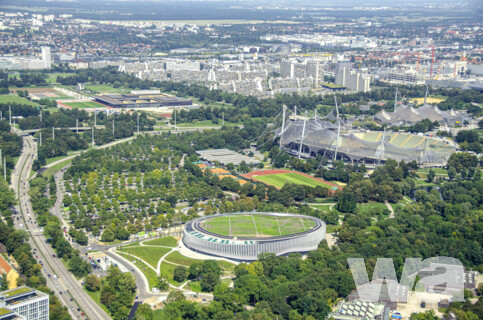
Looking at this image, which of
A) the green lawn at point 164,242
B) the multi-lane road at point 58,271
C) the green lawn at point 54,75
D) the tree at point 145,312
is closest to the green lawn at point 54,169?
the multi-lane road at point 58,271

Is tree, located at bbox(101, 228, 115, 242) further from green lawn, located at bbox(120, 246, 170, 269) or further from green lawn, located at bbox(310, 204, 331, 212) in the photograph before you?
green lawn, located at bbox(310, 204, 331, 212)

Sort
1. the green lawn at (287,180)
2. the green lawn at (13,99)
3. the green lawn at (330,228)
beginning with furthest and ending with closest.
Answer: the green lawn at (13,99)
the green lawn at (287,180)
the green lawn at (330,228)

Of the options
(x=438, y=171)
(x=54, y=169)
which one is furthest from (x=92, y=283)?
(x=438, y=171)

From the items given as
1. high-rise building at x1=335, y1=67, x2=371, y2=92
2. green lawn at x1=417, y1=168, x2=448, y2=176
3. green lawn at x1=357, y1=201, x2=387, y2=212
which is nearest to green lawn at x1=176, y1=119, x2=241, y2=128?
green lawn at x1=417, y1=168, x2=448, y2=176

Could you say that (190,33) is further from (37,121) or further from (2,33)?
(37,121)

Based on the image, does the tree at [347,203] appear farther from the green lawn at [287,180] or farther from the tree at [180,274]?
the tree at [180,274]
